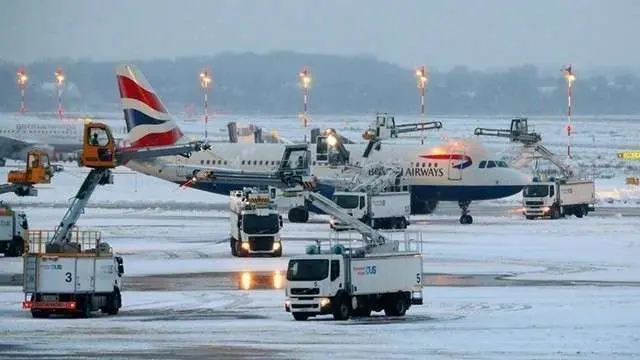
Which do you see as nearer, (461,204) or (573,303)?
(573,303)

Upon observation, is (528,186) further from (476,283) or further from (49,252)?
(49,252)

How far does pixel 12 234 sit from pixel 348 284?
2356 centimetres

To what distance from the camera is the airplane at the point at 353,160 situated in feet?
267

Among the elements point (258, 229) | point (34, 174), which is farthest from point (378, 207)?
point (34, 174)

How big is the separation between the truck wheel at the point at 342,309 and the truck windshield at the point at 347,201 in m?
35.2

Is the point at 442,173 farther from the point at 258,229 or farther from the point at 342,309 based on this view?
the point at 342,309

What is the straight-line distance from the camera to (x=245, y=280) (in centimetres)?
4975

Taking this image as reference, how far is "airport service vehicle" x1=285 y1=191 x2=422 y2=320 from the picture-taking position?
1518 inches

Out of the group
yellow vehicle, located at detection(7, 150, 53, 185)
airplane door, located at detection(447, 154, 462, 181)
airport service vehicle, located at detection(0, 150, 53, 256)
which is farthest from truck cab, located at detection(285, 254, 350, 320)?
airplane door, located at detection(447, 154, 462, 181)

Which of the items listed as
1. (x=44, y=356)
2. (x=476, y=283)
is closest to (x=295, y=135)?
(x=476, y=283)

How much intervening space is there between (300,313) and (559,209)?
1869 inches

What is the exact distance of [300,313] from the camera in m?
38.8

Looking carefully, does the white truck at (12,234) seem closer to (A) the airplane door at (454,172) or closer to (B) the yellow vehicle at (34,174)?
(B) the yellow vehicle at (34,174)

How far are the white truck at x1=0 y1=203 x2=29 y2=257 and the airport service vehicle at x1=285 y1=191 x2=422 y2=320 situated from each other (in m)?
21.7
